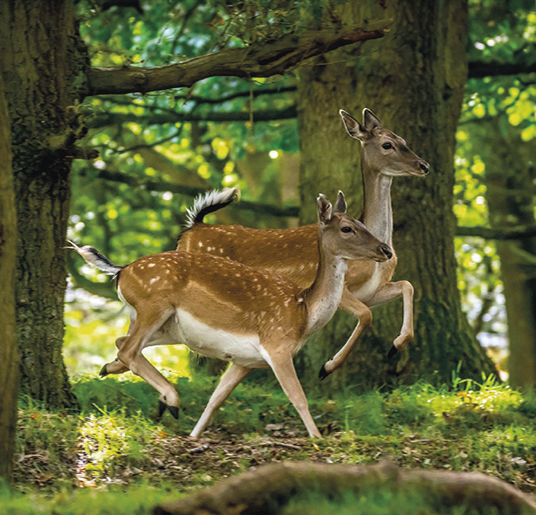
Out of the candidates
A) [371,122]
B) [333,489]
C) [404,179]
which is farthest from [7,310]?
[404,179]

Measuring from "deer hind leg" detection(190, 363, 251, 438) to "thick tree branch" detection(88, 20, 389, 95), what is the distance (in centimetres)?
222

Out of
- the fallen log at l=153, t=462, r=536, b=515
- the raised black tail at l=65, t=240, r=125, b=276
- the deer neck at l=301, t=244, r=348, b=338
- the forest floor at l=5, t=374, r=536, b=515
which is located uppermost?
the raised black tail at l=65, t=240, r=125, b=276

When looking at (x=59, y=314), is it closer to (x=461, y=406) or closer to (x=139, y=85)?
(x=139, y=85)

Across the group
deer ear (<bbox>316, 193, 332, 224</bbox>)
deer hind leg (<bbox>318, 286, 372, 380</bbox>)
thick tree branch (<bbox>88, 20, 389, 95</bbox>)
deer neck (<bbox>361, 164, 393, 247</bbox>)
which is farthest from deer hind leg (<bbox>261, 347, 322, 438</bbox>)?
thick tree branch (<bbox>88, 20, 389, 95</bbox>)

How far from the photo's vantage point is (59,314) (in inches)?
314

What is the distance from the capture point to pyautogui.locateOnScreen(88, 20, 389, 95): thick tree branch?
7.59 metres

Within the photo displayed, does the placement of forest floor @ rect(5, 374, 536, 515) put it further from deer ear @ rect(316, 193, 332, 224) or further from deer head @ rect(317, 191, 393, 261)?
deer ear @ rect(316, 193, 332, 224)

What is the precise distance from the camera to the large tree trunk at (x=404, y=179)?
9.72 m

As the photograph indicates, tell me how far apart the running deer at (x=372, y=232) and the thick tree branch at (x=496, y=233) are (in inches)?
168

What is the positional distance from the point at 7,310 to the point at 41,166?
2369 millimetres

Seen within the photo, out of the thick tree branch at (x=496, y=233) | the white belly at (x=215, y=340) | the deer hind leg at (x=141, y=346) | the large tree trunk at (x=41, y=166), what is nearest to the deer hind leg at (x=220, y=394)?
the white belly at (x=215, y=340)

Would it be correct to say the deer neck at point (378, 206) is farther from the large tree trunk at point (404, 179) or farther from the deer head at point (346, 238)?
the large tree trunk at point (404, 179)

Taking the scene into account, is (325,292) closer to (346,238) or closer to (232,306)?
(346,238)

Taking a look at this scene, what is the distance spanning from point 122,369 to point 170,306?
29.9 inches
